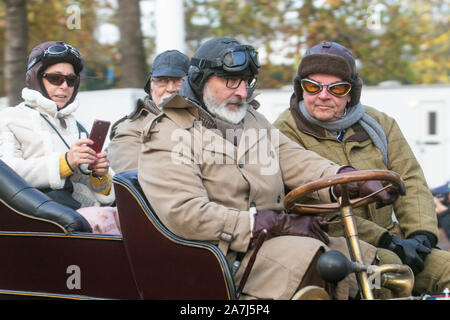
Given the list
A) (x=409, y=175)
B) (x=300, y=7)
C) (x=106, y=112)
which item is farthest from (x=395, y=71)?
(x=409, y=175)

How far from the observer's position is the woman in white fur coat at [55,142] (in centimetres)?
359

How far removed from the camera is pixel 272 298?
2.61 meters

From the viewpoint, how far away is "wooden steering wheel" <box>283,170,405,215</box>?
2502 millimetres

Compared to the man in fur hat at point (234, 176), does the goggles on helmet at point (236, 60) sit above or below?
above

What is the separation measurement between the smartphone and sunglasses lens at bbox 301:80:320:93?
111cm

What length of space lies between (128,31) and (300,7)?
5.34 metres

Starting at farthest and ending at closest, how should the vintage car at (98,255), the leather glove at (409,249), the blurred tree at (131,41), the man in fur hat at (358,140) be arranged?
the blurred tree at (131,41)
the man in fur hat at (358,140)
the leather glove at (409,249)
the vintage car at (98,255)

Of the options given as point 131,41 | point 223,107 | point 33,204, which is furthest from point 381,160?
point 131,41

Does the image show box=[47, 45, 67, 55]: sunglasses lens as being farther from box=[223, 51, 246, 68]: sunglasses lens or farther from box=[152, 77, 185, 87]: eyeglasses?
box=[223, 51, 246, 68]: sunglasses lens

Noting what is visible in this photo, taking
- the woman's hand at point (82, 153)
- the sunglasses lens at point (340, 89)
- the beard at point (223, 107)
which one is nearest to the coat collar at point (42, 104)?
the woman's hand at point (82, 153)

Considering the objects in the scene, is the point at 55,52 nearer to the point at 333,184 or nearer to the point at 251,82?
the point at 251,82

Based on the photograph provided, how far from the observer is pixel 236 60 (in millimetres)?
3029

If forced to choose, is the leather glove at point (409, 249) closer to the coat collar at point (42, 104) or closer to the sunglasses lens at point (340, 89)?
the sunglasses lens at point (340, 89)

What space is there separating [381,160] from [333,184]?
49.1 inches
